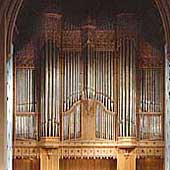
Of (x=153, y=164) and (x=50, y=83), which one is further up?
(x=50, y=83)

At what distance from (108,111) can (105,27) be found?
211 cm

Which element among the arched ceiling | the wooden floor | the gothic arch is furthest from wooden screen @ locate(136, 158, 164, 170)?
the gothic arch

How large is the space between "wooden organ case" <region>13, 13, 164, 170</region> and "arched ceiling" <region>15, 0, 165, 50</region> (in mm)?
192

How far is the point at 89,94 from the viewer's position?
1697 cm

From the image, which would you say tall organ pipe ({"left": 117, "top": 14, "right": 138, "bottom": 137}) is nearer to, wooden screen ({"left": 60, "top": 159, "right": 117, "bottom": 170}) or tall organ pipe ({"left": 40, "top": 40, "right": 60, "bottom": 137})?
wooden screen ({"left": 60, "top": 159, "right": 117, "bottom": 170})

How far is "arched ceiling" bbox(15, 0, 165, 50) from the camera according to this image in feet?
55.6

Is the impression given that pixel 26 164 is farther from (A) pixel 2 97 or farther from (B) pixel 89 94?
(A) pixel 2 97

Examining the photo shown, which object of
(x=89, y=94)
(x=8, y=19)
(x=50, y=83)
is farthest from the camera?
(x=89, y=94)

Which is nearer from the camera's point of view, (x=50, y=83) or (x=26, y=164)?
(x=50, y=83)

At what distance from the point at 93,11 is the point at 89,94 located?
6.94ft

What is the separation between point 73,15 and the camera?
1725 centimetres

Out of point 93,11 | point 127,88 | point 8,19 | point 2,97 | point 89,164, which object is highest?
point 93,11

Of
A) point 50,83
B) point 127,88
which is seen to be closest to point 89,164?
point 127,88

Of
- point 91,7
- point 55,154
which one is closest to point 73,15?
point 91,7
